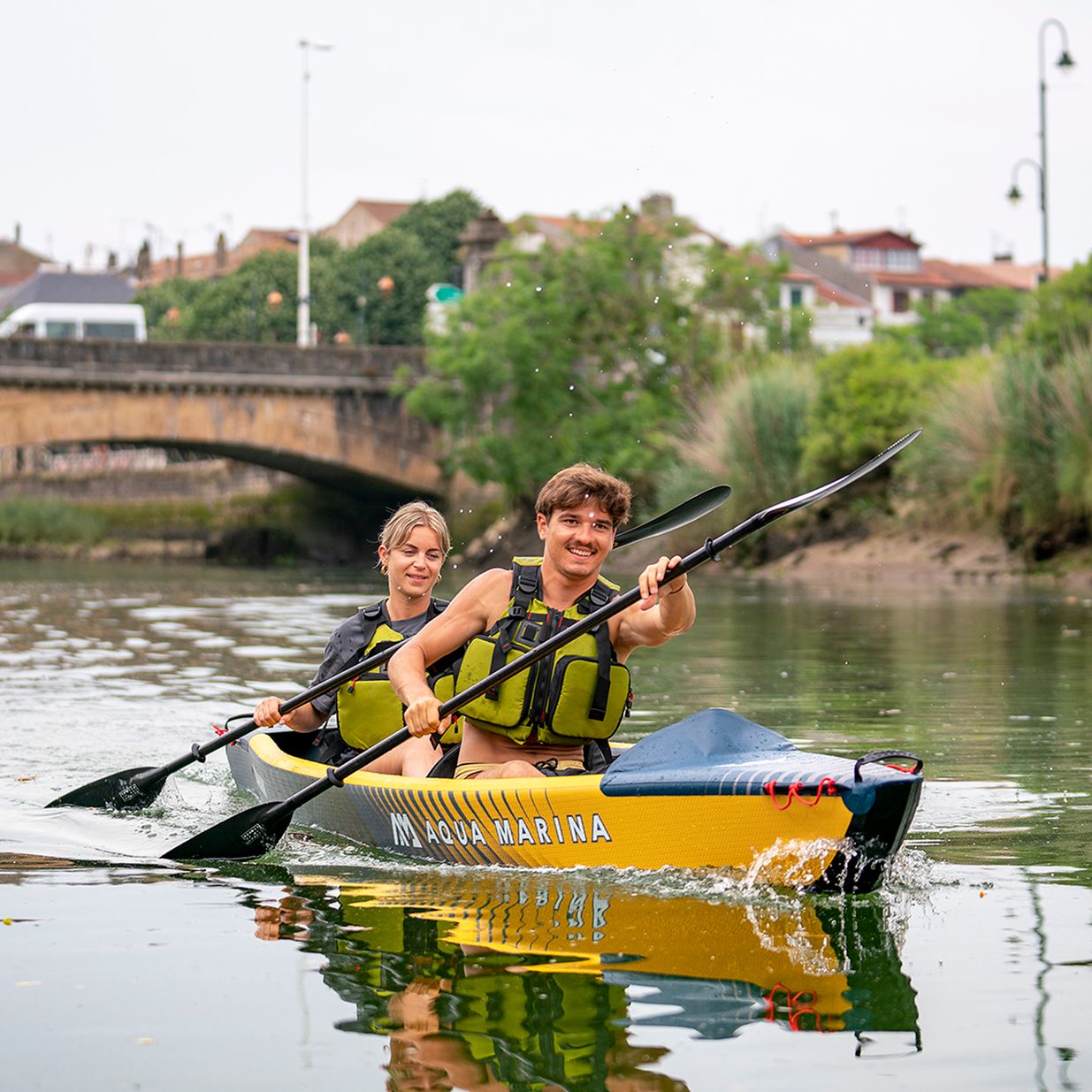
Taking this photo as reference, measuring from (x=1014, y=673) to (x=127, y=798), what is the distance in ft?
24.3

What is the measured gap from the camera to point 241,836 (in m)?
7.30

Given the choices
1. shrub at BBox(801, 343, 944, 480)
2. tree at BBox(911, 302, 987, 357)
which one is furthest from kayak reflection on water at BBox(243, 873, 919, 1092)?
tree at BBox(911, 302, 987, 357)

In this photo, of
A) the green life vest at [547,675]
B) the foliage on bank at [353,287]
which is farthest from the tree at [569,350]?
the green life vest at [547,675]

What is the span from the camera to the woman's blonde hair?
25.7 ft

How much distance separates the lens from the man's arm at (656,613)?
6.11 meters

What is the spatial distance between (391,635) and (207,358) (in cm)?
3541

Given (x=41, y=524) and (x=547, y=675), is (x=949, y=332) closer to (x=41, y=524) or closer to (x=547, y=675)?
(x=41, y=524)

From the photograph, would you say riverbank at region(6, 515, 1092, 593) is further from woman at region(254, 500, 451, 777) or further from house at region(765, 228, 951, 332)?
house at region(765, 228, 951, 332)

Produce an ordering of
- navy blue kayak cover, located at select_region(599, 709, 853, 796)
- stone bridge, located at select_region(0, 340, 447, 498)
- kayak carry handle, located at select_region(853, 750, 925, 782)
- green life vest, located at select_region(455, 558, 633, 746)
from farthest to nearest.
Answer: stone bridge, located at select_region(0, 340, 447, 498)
green life vest, located at select_region(455, 558, 633, 746)
navy blue kayak cover, located at select_region(599, 709, 853, 796)
kayak carry handle, located at select_region(853, 750, 925, 782)

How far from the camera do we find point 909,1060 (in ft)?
14.7

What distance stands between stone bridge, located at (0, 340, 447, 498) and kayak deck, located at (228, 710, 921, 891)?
115ft

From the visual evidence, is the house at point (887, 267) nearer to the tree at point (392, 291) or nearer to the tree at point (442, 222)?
the tree at point (442, 222)

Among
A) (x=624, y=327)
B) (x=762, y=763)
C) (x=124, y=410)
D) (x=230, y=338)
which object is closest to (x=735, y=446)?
(x=624, y=327)

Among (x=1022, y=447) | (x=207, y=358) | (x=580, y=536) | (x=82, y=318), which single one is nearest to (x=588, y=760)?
(x=580, y=536)
